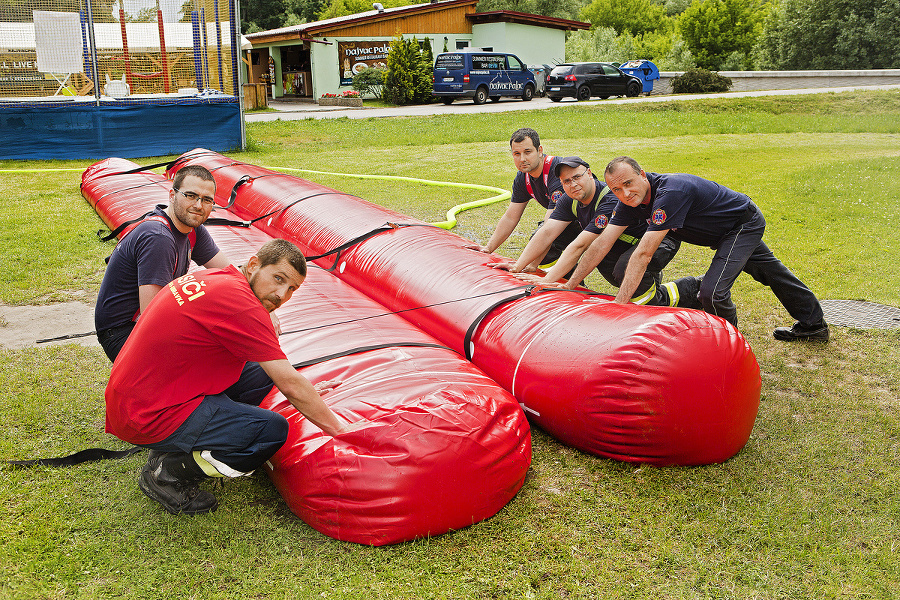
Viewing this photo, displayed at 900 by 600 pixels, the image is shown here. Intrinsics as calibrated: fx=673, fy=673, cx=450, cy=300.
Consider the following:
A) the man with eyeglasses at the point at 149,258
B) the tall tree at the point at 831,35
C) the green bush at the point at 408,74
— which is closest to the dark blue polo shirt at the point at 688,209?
the man with eyeglasses at the point at 149,258

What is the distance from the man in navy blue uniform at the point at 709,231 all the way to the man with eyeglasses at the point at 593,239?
191 mm

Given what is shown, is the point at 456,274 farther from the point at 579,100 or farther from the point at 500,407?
the point at 579,100

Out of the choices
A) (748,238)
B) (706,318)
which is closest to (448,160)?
(748,238)

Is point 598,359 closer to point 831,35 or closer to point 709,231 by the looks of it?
point 709,231

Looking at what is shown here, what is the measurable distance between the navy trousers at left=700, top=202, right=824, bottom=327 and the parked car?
76.0ft

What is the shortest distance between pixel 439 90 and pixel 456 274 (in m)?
23.7

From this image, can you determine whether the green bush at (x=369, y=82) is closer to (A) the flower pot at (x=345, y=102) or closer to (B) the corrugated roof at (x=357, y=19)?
(B) the corrugated roof at (x=357, y=19)

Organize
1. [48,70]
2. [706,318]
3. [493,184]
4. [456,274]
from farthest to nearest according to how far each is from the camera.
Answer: [48,70] < [493,184] < [456,274] < [706,318]

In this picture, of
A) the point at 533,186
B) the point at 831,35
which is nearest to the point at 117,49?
the point at 533,186

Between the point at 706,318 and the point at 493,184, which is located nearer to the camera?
the point at 706,318

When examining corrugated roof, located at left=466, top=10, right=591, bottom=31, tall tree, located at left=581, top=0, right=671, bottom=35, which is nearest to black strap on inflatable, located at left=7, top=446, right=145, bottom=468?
corrugated roof, located at left=466, top=10, right=591, bottom=31

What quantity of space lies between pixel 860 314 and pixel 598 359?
3.67 meters

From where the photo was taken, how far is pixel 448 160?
14008mm

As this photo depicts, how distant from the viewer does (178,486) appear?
3133mm
